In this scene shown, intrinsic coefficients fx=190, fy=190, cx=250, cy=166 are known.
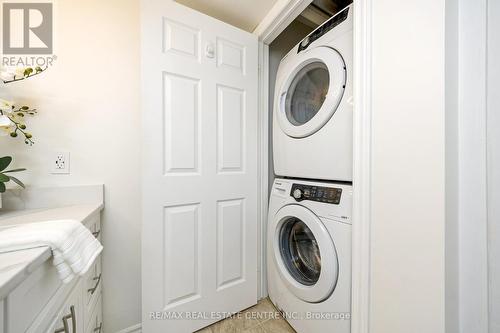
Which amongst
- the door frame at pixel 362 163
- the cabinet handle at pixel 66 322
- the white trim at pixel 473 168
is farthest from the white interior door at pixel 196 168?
the white trim at pixel 473 168

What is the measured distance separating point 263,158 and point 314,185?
49 centimetres

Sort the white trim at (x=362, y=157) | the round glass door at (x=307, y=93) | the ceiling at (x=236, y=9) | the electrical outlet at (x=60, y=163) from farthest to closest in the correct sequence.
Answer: the ceiling at (x=236, y=9)
the round glass door at (x=307, y=93)
the electrical outlet at (x=60, y=163)
the white trim at (x=362, y=157)

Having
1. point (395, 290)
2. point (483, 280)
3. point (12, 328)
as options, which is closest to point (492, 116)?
point (483, 280)

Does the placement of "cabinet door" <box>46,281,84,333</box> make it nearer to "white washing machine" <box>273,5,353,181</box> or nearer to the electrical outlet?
the electrical outlet

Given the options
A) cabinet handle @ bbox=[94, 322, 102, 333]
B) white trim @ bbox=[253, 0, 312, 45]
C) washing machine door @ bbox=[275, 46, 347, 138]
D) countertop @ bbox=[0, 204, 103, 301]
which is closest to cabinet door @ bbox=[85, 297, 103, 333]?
cabinet handle @ bbox=[94, 322, 102, 333]

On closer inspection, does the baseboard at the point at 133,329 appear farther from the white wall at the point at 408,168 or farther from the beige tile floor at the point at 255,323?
the white wall at the point at 408,168

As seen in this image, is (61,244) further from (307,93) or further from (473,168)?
(307,93)

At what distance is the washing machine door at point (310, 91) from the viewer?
2.99 ft

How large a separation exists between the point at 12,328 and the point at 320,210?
101 cm

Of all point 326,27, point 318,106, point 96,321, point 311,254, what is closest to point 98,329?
point 96,321

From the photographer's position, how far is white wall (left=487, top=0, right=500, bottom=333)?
1.72ft

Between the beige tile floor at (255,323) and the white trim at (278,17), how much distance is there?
6.30 ft

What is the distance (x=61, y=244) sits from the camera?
0.48 metres

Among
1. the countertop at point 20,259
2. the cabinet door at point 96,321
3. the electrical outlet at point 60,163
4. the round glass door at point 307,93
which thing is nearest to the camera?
the countertop at point 20,259
